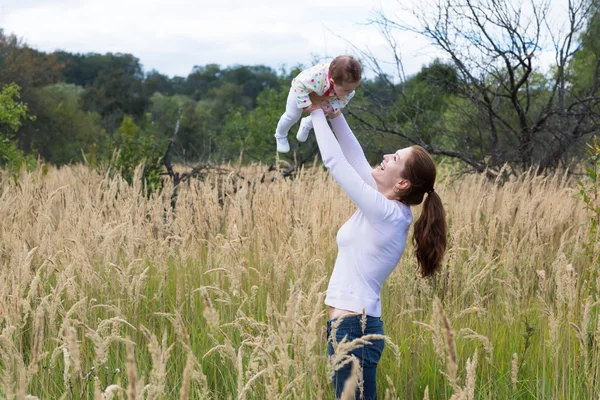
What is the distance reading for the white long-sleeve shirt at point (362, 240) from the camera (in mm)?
2328

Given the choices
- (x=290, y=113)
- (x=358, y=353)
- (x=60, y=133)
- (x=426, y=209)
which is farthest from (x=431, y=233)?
(x=60, y=133)

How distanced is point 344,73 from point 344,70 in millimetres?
13

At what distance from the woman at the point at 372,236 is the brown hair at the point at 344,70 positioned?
27 centimetres

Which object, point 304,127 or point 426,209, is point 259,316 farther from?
point 426,209

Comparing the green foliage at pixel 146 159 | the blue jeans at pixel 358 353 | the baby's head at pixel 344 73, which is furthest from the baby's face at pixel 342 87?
the green foliage at pixel 146 159

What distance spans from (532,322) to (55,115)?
25.4 metres

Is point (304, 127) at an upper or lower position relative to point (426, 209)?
upper

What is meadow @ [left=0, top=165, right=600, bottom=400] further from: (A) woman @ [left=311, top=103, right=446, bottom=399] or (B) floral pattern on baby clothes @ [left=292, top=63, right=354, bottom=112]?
(B) floral pattern on baby clothes @ [left=292, top=63, right=354, bottom=112]

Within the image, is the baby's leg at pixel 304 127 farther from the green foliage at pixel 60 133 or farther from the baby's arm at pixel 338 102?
the green foliage at pixel 60 133

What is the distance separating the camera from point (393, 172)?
2.52 m

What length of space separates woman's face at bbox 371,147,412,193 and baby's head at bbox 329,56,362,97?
0.42 metres

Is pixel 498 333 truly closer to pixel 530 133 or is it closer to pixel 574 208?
pixel 574 208

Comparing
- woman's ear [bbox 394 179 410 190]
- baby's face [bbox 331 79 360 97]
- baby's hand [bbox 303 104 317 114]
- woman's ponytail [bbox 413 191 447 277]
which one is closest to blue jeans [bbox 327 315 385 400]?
woman's ponytail [bbox 413 191 447 277]

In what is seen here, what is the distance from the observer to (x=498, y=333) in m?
3.22
